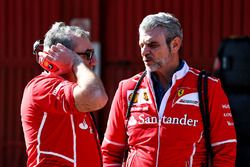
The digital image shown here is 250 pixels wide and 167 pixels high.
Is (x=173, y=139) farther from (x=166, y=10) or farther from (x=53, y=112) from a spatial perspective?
(x=166, y=10)

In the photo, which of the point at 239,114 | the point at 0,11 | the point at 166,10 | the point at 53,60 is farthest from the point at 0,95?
the point at 53,60

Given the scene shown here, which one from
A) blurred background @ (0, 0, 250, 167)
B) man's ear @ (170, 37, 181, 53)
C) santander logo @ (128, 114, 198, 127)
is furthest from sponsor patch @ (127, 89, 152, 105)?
blurred background @ (0, 0, 250, 167)

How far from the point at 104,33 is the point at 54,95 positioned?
13.9 feet

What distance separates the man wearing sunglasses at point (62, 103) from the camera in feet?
11.9

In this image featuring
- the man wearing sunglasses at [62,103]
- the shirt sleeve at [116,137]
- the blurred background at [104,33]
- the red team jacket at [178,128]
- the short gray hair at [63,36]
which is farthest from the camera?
the blurred background at [104,33]

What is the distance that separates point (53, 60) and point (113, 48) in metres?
4.10

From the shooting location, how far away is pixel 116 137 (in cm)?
451

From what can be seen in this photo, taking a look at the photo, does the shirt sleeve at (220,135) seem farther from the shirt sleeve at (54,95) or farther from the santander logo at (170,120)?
the shirt sleeve at (54,95)

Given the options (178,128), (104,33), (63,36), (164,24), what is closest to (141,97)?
(178,128)

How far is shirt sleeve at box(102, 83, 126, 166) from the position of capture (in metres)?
4.50

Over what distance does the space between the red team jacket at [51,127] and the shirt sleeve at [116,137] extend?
0.63 meters

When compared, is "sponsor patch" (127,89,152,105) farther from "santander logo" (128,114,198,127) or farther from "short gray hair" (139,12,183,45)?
"short gray hair" (139,12,183,45)

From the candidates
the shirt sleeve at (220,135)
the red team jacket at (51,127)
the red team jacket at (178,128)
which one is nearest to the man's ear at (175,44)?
the red team jacket at (178,128)

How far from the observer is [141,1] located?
25.3ft
